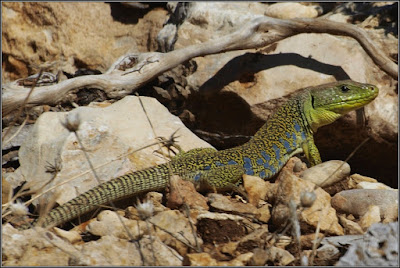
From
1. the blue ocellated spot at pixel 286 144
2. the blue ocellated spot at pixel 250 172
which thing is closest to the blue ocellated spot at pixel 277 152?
the blue ocellated spot at pixel 286 144

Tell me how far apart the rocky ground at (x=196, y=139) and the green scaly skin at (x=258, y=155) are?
161 mm

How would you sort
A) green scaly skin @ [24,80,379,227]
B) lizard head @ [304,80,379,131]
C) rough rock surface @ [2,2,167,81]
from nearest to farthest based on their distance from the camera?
green scaly skin @ [24,80,379,227] < lizard head @ [304,80,379,131] < rough rock surface @ [2,2,167,81]

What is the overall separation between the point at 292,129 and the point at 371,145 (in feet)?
3.74

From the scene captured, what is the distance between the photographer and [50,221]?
4.36 meters

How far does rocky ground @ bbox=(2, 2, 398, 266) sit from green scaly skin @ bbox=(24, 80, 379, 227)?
0.53 feet

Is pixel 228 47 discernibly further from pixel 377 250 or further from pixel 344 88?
pixel 377 250

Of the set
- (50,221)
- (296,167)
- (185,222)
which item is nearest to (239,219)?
A: (185,222)

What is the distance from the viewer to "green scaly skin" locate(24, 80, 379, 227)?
187 inches

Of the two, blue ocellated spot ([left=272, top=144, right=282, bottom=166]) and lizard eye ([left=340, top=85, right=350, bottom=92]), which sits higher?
lizard eye ([left=340, top=85, right=350, bottom=92])

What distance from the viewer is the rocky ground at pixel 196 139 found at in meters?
3.82

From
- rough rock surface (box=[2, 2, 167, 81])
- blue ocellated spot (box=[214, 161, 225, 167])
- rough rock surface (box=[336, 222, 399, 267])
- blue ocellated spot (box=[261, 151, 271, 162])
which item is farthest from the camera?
rough rock surface (box=[2, 2, 167, 81])

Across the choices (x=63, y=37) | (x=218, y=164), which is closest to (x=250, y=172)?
(x=218, y=164)

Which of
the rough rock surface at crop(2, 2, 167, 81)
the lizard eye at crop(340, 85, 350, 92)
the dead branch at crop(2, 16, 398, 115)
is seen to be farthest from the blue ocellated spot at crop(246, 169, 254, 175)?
the rough rock surface at crop(2, 2, 167, 81)

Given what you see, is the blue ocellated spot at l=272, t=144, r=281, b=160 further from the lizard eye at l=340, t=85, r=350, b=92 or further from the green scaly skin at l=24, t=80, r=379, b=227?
the lizard eye at l=340, t=85, r=350, b=92
